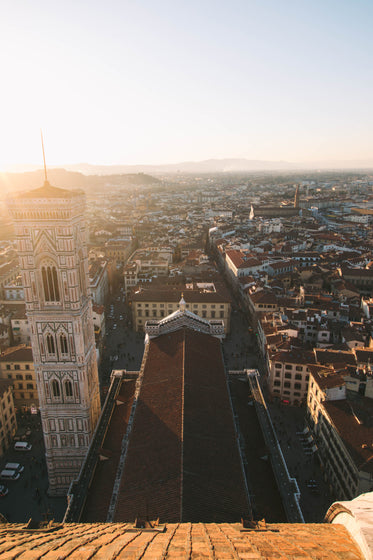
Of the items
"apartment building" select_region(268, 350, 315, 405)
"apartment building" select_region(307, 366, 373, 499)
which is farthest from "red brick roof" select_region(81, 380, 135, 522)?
"apartment building" select_region(268, 350, 315, 405)

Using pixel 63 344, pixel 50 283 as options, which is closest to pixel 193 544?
pixel 50 283

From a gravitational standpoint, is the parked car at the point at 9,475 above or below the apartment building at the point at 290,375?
below

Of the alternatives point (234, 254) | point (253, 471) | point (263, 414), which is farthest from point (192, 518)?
point (234, 254)

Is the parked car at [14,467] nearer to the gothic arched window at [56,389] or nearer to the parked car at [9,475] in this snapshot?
the parked car at [9,475]

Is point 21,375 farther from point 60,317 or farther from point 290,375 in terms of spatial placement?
point 290,375

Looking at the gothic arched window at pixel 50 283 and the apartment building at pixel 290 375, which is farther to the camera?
the apartment building at pixel 290 375

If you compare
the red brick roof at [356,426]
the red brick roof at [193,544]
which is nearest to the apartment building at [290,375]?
the red brick roof at [356,426]

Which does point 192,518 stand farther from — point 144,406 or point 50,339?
point 50,339
